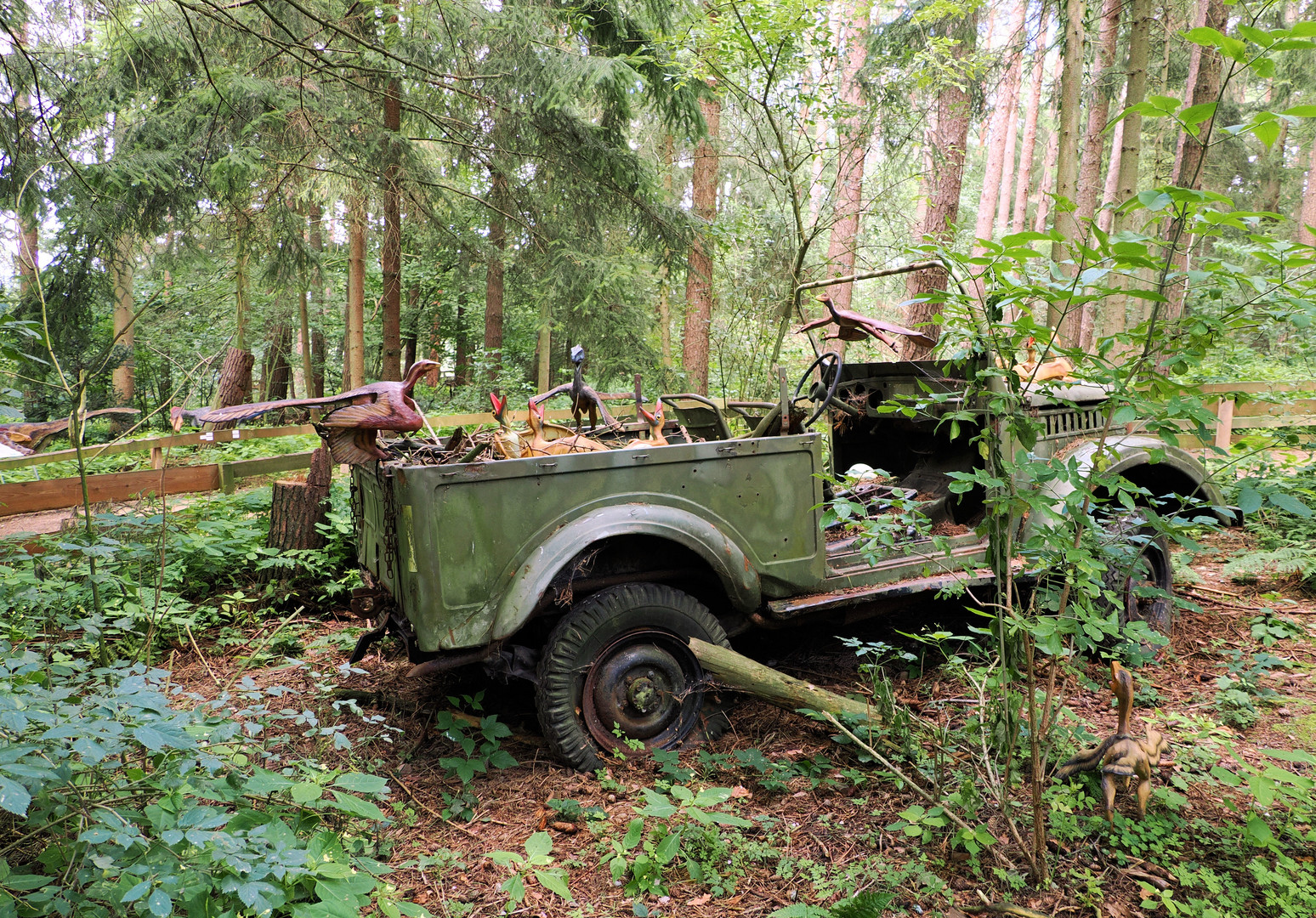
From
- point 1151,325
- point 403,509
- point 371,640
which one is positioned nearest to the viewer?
point 1151,325

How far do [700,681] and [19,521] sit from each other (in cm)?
583

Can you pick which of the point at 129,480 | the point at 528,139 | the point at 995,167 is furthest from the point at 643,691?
the point at 995,167

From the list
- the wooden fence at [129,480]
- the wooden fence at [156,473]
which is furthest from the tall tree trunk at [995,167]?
the wooden fence at [129,480]

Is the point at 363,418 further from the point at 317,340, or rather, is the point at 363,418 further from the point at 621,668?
the point at 317,340

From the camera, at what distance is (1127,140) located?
683 cm

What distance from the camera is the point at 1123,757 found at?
2615 millimetres

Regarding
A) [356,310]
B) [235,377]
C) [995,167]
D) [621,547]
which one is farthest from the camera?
[995,167]

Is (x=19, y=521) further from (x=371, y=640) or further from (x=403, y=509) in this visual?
(x=403, y=509)

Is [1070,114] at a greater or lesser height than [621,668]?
greater

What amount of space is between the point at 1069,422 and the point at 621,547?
2.77 m

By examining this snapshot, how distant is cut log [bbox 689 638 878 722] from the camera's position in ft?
10.7

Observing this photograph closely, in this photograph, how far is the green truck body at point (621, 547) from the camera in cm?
305

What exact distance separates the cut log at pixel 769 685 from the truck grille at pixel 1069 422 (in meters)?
1.91

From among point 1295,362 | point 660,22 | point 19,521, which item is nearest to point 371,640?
point 19,521
